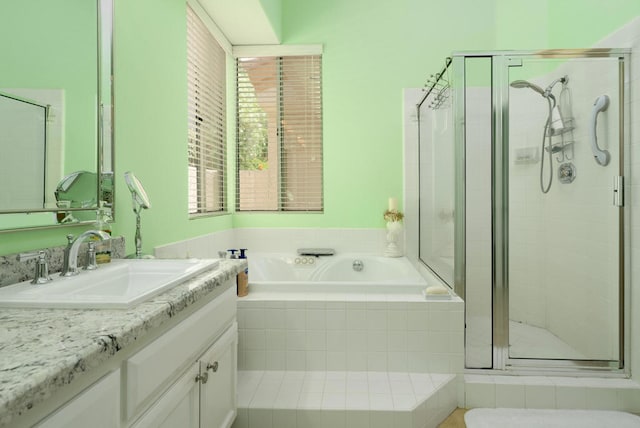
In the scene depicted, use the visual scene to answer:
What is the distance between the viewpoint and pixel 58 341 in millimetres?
627

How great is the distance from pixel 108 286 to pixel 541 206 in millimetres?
2166

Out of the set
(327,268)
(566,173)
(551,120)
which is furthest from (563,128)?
(327,268)

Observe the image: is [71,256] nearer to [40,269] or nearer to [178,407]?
[40,269]

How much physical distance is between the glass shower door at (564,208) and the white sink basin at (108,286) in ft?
5.63

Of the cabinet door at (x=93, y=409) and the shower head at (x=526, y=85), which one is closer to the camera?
the cabinet door at (x=93, y=409)

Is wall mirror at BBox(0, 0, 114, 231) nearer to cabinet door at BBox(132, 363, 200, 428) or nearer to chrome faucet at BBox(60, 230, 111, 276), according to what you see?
chrome faucet at BBox(60, 230, 111, 276)

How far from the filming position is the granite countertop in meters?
0.48

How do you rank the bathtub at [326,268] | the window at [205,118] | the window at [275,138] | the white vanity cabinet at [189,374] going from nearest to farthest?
the white vanity cabinet at [189,374] → the window at [205,118] → the bathtub at [326,268] → the window at [275,138]

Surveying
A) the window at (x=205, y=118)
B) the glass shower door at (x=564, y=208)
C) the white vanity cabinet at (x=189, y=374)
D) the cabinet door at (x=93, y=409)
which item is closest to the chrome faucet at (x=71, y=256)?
the white vanity cabinet at (x=189, y=374)

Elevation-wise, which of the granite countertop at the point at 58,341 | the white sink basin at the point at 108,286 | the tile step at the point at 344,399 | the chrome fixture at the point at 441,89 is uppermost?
the chrome fixture at the point at 441,89

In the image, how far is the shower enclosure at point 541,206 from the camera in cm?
198

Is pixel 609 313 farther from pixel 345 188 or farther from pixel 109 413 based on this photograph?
pixel 109 413

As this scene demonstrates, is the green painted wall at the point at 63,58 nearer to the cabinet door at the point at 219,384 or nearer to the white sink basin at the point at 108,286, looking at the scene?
the white sink basin at the point at 108,286

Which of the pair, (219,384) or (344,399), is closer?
(219,384)
